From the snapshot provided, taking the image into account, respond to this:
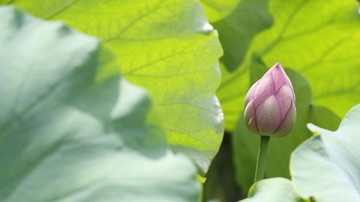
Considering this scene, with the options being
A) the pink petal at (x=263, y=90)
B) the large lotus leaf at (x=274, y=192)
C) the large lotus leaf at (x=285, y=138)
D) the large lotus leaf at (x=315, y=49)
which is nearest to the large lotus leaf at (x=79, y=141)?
the large lotus leaf at (x=274, y=192)

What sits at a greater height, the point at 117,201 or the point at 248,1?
the point at 117,201

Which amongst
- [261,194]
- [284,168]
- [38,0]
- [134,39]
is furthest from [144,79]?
[284,168]

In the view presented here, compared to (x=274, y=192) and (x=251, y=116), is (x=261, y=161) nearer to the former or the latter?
(x=251, y=116)

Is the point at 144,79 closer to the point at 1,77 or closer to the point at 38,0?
the point at 38,0

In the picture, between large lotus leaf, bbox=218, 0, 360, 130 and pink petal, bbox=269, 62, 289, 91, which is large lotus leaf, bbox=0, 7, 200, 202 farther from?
large lotus leaf, bbox=218, 0, 360, 130

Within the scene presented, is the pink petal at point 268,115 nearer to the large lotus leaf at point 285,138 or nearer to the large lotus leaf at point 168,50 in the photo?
the large lotus leaf at point 168,50
